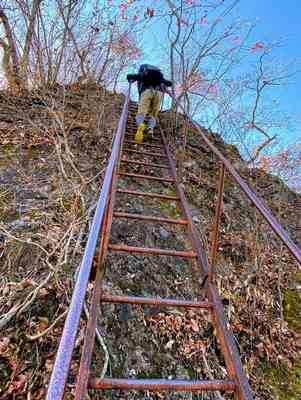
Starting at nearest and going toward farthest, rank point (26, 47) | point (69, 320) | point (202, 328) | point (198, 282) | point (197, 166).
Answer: point (69, 320)
point (202, 328)
point (198, 282)
point (197, 166)
point (26, 47)

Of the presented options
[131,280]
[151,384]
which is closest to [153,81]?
[131,280]

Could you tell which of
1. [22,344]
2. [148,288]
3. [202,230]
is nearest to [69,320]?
[22,344]

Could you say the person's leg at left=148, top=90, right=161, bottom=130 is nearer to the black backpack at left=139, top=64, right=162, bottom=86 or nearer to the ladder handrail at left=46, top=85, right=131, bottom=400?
the black backpack at left=139, top=64, right=162, bottom=86

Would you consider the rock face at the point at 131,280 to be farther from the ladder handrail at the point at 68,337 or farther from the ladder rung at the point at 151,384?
the ladder handrail at the point at 68,337

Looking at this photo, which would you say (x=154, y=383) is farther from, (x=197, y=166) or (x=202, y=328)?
(x=197, y=166)

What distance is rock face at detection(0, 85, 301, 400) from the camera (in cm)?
220

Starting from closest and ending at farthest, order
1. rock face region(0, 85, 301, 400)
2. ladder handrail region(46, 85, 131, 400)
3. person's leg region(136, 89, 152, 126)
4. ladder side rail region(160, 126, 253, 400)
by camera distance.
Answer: ladder handrail region(46, 85, 131, 400) → ladder side rail region(160, 126, 253, 400) → rock face region(0, 85, 301, 400) → person's leg region(136, 89, 152, 126)

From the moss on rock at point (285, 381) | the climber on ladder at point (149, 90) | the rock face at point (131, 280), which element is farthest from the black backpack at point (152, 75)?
the moss on rock at point (285, 381)

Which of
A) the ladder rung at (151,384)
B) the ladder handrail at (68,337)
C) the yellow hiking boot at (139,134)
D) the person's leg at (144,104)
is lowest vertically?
the ladder rung at (151,384)

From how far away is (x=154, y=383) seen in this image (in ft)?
5.11

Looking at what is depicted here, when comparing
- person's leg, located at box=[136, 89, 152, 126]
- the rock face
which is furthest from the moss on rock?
person's leg, located at box=[136, 89, 152, 126]

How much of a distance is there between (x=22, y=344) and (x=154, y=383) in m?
1.04

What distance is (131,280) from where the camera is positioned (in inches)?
Result: 115

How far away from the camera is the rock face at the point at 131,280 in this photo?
2.20m
